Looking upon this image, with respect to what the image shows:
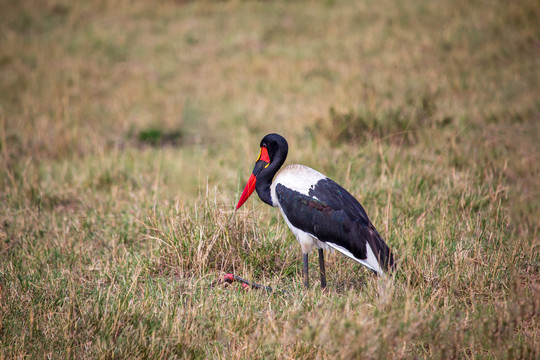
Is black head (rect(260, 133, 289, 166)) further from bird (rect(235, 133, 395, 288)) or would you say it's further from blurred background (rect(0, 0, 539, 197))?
blurred background (rect(0, 0, 539, 197))

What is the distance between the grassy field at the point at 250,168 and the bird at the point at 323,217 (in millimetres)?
179

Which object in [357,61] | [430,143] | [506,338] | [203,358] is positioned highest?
[357,61]

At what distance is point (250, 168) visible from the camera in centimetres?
522

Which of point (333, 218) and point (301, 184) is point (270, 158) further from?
point (333, 218)

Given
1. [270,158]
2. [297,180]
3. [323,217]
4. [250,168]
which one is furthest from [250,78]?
[323,217]

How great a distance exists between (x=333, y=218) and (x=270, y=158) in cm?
63

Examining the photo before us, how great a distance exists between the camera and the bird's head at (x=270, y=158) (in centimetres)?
340


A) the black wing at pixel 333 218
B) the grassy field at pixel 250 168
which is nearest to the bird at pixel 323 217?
the black wing at pixel 333 218

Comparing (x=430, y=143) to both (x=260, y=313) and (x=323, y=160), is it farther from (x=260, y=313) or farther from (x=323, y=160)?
(x=260, y=313)

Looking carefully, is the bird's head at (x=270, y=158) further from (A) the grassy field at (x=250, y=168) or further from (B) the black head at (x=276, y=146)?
(A) the grassy field at (x=250, y=168)

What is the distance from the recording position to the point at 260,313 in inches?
115

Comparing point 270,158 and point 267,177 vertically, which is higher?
point 270,158

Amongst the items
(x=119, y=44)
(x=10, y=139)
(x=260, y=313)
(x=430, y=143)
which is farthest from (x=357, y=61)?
(x=260, y=313)

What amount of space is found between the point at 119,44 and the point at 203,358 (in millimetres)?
8070
